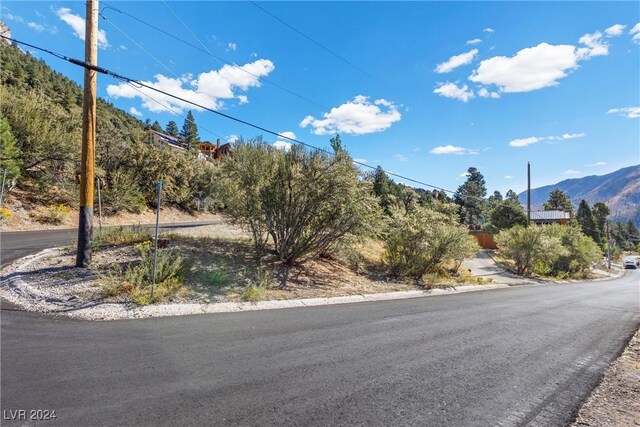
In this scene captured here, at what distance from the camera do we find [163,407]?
3.21m

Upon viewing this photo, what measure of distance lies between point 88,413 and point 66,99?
7225 cm

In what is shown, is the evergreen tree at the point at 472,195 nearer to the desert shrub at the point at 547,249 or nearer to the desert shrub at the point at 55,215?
the desert shrub at the point at 547,249

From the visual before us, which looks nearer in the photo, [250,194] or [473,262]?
[250,194]

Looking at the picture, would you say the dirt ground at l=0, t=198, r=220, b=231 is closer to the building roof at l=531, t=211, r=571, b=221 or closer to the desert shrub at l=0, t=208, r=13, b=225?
the desert shrub at l=0, t=208, r=13, b=225

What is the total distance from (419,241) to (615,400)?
34.3 ft

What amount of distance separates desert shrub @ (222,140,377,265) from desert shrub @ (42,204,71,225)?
15.2 metres

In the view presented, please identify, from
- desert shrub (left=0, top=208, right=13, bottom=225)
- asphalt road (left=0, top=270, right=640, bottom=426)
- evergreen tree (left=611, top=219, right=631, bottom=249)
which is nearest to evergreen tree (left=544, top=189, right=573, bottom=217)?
evergreen tree (left=611, top=219, right=631, bottom=249)

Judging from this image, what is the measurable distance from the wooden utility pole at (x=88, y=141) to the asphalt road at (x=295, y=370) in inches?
111

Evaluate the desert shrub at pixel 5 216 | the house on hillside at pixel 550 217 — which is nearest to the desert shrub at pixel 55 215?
the desert shrub at pixel 5 216

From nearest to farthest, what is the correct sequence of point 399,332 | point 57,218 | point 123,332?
point 123,332 < point 399,332 < point 57,218

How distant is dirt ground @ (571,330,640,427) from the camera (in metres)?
3.44

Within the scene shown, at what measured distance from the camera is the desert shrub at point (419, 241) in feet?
47.2

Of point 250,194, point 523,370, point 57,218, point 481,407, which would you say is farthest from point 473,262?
point 57,218

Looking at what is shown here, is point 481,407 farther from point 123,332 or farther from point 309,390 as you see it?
point 123,332
